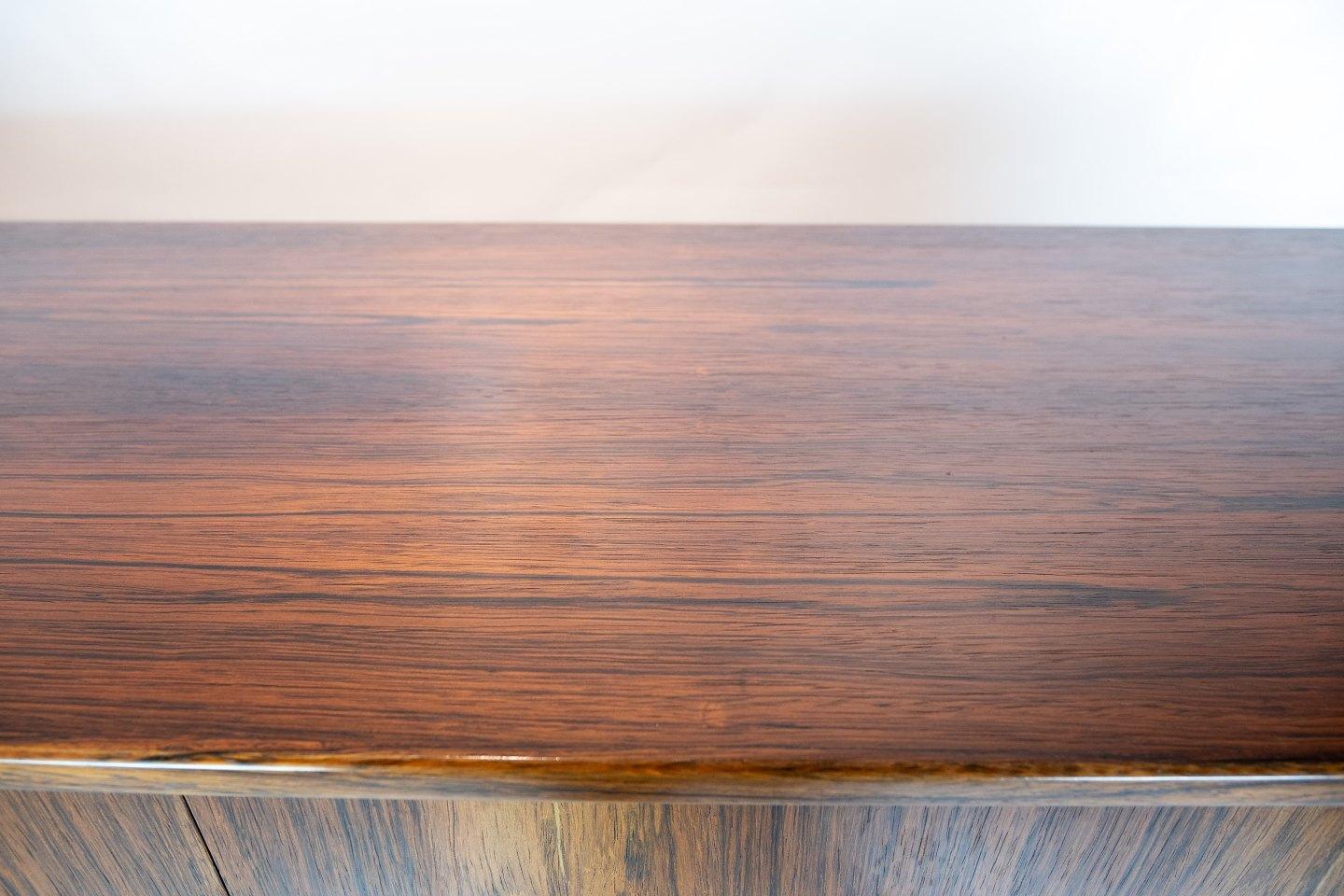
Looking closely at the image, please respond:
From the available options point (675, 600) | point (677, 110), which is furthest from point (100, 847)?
A: point (677, 110)

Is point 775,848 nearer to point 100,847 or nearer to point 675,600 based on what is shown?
point 675,600

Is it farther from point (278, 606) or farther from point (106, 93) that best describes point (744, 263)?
point (106, 93)

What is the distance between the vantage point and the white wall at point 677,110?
40.5 inches

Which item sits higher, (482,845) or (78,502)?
(78,502)

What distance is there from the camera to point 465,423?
657 millimetres

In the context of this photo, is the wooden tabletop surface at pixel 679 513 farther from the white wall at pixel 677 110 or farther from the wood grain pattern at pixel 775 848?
the white wall at pixel 677 110

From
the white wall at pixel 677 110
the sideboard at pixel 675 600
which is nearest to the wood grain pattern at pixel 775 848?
the sideboard at pixel 675 600

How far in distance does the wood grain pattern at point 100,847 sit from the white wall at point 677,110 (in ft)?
2.45

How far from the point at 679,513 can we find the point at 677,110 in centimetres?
62

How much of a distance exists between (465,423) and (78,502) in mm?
218

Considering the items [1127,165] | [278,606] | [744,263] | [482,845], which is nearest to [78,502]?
[278,606]

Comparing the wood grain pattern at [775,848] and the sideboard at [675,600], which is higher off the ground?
the sideboard at [675,600]

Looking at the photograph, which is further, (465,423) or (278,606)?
(465,423)

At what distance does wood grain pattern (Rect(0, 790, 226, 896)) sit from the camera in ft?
1.71
